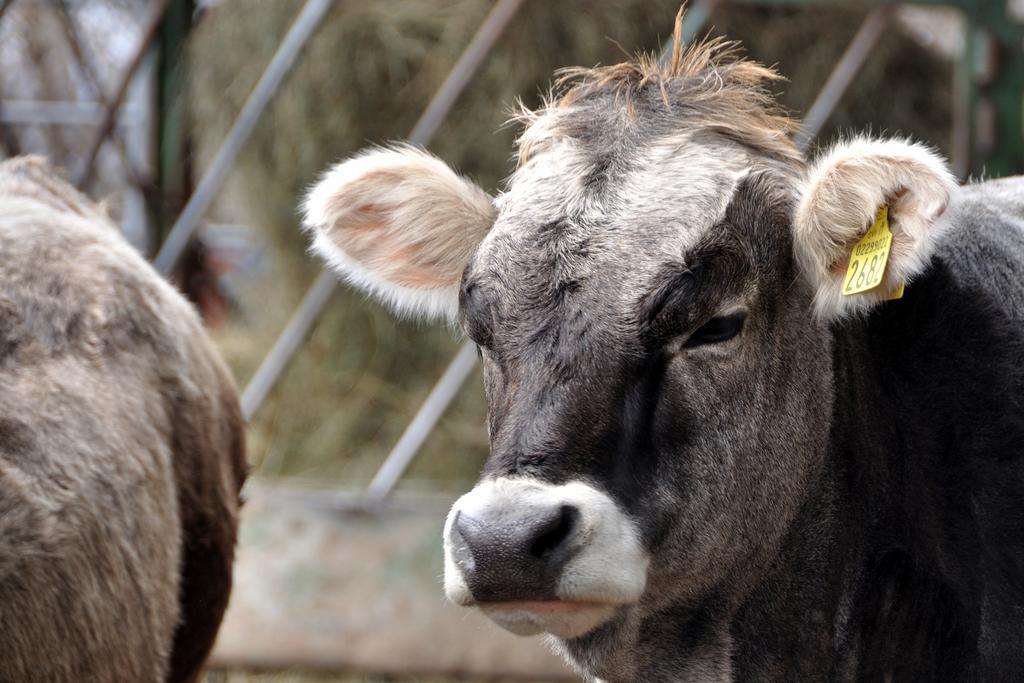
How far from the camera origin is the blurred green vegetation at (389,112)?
26.0ft

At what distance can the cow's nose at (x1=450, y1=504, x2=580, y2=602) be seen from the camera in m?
2.89

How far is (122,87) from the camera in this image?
8039 mm

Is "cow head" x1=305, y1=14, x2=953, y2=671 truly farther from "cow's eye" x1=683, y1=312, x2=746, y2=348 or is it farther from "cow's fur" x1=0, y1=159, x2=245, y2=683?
"cow's fur" x1=0, y1=159, x2=245, y2=683

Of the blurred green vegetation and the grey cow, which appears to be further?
the blurred green vegetation

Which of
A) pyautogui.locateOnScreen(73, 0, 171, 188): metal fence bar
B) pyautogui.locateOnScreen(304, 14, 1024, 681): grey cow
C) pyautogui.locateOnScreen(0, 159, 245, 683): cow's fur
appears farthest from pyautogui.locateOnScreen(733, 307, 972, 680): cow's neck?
pyautogui.locateOnScreen(73, 0, 171, 188): metal fence bar

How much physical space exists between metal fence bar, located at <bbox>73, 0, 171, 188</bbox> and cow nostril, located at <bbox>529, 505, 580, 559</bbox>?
19.0 feet

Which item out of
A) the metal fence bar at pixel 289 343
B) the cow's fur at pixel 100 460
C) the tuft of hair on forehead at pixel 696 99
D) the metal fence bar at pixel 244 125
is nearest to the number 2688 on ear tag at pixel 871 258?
the tuft of hair on forehead at pixel 696 99

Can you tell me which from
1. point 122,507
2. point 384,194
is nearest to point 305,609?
point 122,507

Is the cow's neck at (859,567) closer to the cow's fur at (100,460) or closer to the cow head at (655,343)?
the cow head at (655,343)

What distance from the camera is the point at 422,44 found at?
8.00 metres

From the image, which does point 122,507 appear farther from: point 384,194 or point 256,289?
point 256,289

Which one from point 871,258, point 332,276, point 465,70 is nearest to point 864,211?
point 871,258

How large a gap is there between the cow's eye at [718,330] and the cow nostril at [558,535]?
56 centimetres

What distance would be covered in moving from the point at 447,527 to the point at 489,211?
111cm
